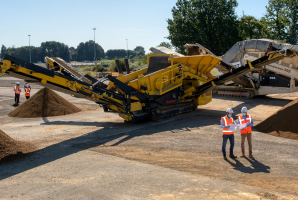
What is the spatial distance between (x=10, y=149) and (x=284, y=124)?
910 cm

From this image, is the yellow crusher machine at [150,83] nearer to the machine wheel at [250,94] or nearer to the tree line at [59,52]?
the machine wheel at [250,94]

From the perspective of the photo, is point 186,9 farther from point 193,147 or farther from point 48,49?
point 48,49

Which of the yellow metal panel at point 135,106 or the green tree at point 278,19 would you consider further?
the green tree at point 278,19

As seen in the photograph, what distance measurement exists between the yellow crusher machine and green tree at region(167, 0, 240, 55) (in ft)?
62.1

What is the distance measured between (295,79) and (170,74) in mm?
8995

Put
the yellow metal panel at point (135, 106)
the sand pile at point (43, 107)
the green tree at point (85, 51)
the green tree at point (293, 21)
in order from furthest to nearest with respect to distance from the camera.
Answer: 1. the green tree at point (85, 51)
2. the green tree at point (293, 21)
3. the sand pile at point (43, 107)
4. the yellow metal panel at point (135, 106)

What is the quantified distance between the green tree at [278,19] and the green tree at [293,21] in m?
0.52

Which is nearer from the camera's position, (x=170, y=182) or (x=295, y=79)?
(x=170, y=182)

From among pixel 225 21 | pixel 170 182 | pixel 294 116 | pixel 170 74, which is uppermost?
pixel 225 21

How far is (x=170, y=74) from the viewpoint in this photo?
41.5ft

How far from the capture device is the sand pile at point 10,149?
748 centimetres

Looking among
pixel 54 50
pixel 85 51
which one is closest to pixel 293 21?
pixel 54 50

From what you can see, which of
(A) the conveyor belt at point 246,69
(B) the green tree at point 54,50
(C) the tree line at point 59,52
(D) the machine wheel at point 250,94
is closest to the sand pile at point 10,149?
(A) the conveyor belt at point 246,69

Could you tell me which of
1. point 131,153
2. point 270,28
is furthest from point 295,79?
point 270,28
